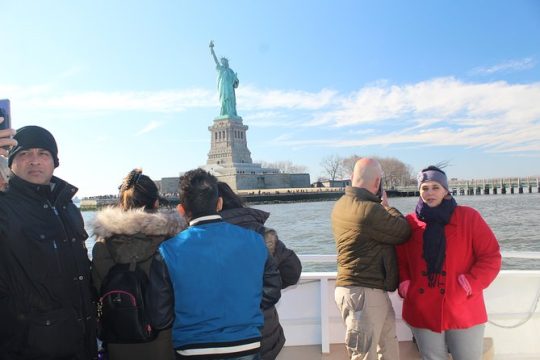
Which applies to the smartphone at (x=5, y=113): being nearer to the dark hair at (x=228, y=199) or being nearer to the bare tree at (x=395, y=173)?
the dark hair at (x=228, y=199)

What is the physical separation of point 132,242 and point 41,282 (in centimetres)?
36

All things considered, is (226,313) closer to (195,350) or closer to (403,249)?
(195,350)

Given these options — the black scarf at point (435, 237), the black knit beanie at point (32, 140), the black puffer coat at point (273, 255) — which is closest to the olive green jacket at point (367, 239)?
the black scarf at point (435, 237)

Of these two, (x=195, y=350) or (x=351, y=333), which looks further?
(x=351, y=333)

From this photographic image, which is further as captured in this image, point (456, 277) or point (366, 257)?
point (366, 257)

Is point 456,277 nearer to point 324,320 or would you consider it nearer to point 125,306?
point 324,320

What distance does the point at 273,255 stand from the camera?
1873mm

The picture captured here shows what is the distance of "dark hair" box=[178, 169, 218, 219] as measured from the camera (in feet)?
5.45

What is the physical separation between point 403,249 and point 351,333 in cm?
53

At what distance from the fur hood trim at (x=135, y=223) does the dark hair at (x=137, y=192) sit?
10 centimetres

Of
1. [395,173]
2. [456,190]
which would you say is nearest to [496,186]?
[456,190]

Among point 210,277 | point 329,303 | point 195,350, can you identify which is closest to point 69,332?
point 195,350

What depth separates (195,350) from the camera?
1568 millimetres

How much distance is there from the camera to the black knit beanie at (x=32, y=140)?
192 cm
